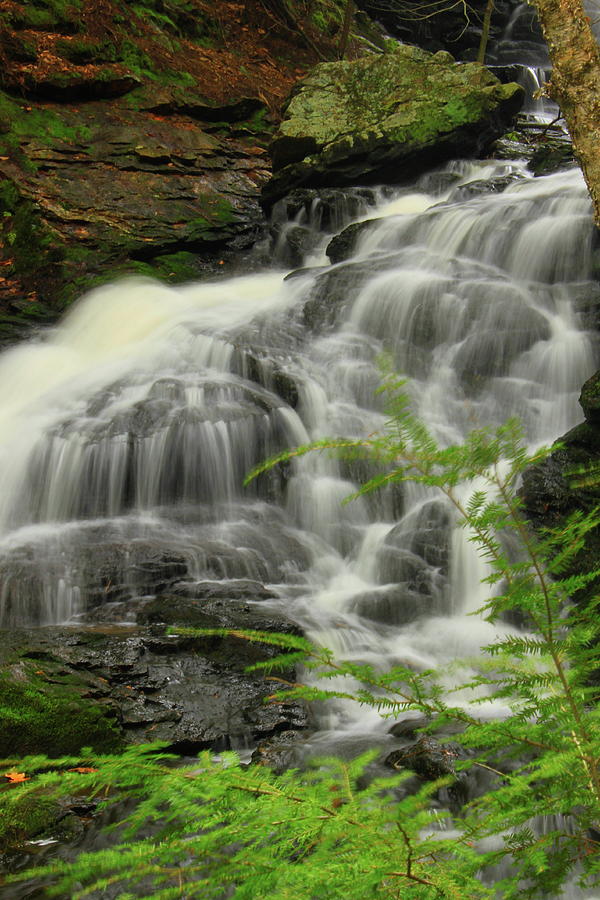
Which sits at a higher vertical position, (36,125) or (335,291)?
(36,125)

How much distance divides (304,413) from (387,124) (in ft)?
25.1

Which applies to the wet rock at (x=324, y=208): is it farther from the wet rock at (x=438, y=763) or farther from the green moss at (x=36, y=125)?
the wet rock at (x=438, y=763)

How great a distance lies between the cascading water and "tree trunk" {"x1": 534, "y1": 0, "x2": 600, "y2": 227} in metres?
2.27

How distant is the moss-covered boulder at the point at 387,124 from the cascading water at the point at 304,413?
220 centimetres

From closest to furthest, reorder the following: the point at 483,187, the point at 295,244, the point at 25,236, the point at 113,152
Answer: the point at 25,236 < the point at 483,187 < the point at 295,244 < the point at 113,152

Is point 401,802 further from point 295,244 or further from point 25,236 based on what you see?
point 295,244

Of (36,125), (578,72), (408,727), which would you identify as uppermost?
(36,125)

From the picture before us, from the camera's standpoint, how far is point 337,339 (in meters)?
9.52

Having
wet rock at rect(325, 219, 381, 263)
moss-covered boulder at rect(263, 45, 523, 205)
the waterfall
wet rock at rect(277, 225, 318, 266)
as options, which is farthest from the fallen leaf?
moss-covered boulder at rect(263, 45, 523, 205)

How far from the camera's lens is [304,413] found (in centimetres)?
830

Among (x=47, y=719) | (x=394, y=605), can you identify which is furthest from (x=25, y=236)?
(x=47, y=719)

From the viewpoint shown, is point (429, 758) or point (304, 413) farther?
point (304, 413)

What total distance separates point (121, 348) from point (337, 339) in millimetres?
2917

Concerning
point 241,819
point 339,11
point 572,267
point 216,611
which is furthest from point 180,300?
point 339,11
